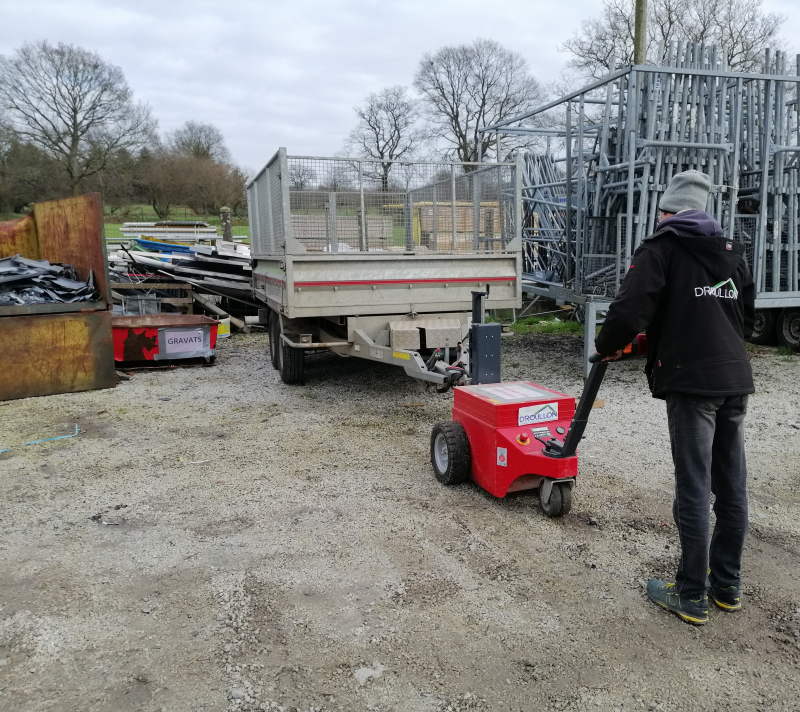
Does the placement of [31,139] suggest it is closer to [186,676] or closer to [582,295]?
[582,295]

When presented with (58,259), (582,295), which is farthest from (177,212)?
(582,295)

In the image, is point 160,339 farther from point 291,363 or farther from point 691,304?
point 691,304

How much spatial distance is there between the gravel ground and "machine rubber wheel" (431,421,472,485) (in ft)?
0.37

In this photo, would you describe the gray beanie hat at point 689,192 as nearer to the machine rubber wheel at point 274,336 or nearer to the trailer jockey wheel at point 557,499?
the trailer jockey wheel at point 557,499

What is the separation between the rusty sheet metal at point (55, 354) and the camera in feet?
22.5

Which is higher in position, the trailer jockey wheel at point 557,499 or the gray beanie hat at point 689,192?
the gray beanie hat at point 689,192

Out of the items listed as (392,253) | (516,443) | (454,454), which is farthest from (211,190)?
(516,443)

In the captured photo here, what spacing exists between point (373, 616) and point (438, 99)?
3455cm

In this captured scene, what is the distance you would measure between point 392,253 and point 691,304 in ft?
14.0

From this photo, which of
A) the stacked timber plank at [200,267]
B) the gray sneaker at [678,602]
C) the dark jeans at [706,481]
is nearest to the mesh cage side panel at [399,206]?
the dark jeans at [706,481]

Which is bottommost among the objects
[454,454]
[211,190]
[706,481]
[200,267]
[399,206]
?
[454,454]

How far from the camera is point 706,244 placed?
2646mm

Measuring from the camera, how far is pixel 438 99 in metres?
34.1

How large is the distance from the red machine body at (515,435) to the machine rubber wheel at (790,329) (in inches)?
257
